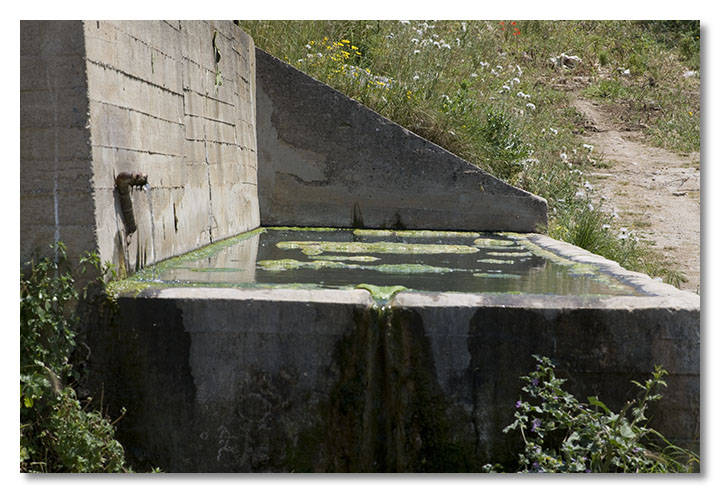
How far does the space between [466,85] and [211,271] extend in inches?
224

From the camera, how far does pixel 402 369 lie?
10.5 feet

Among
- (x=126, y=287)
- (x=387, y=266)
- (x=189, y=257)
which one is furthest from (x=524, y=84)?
(x=126, y=287)

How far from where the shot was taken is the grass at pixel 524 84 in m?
7.91

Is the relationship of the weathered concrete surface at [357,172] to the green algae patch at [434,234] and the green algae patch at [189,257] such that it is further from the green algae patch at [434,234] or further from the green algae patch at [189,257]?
the green algae patch at [189,257]

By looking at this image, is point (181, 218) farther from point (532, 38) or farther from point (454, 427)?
point (532, 38)

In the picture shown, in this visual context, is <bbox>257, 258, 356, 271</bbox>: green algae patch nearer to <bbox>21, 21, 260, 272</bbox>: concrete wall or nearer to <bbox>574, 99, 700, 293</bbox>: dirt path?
<bbox>21, 21, 260, 272</bbox>: concrete wall

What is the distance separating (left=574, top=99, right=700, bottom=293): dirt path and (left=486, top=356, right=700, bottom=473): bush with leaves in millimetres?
4014

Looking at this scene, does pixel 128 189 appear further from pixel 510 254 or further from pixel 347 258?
pixel 510 254

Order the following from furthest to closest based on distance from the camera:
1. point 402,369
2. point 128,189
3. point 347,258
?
point 347,258, point 128,189, point 402,369

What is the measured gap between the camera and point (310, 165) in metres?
7.34

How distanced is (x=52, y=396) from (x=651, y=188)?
854cm

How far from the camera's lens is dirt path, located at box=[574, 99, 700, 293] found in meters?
8.10

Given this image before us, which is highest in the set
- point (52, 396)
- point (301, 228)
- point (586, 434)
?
point (301, 228)

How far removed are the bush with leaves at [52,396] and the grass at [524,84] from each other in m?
4.80
